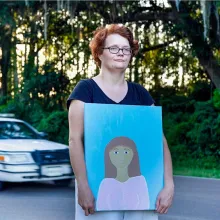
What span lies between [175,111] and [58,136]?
15.3ft

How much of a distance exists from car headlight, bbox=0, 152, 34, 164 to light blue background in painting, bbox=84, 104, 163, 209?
7309mm

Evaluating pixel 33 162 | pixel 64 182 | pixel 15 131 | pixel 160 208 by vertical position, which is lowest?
pixel 64 182

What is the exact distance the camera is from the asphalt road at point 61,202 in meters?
7.58

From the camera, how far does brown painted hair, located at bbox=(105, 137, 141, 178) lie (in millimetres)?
2664

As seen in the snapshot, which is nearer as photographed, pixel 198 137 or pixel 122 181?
pixel 122 181

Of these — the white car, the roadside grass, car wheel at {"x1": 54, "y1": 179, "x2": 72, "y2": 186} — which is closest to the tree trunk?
the roadside grass

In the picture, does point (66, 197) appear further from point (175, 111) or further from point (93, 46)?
point (175, 111)

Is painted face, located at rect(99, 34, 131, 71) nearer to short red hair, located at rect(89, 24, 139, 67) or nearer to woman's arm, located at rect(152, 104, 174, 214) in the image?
short red hair, located at rect(89, 24, 139, 67)

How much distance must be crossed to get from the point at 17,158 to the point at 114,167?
7.36 metres

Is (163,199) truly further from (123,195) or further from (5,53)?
(5,53)

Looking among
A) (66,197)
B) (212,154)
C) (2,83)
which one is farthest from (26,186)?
(2,83)

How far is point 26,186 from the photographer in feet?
34.5

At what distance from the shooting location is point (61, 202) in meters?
8.66

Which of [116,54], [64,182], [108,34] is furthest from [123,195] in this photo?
[64,182]
